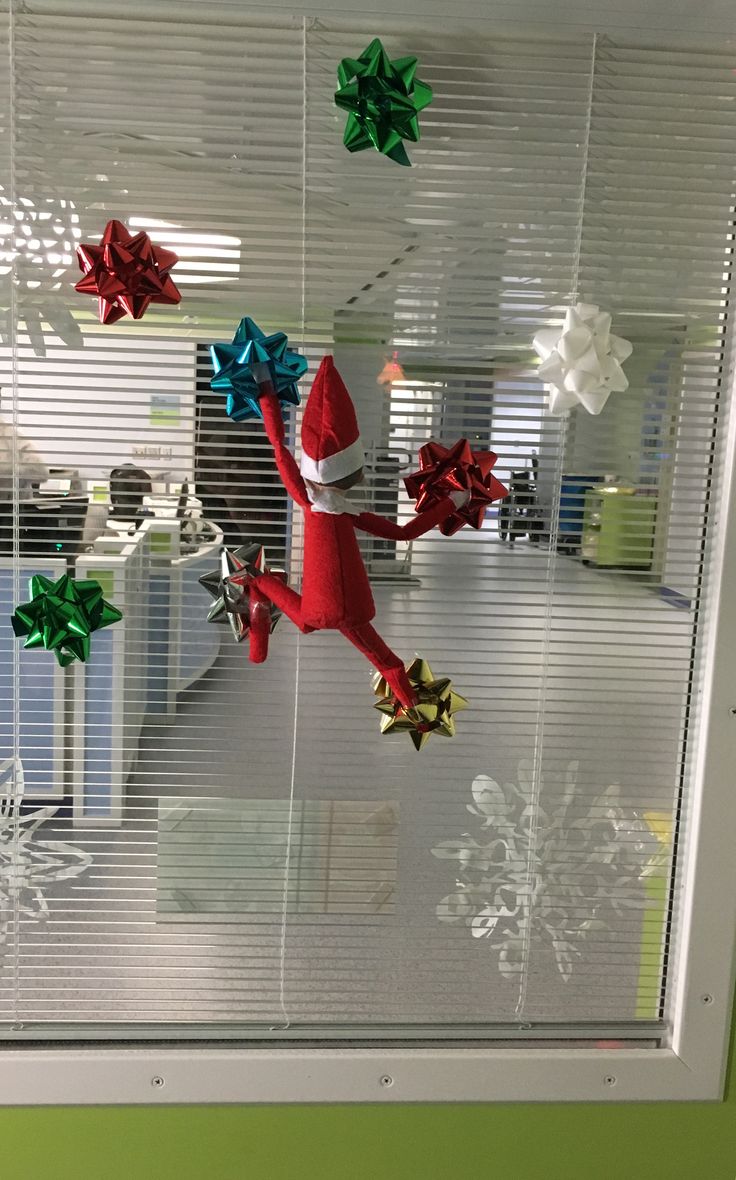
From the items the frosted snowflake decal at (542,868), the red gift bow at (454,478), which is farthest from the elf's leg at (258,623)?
the frosted snowflake decal at (542,868)

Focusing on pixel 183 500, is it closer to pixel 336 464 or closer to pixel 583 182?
pixel 336 464

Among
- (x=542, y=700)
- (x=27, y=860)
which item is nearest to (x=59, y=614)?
(x=27, y=860)

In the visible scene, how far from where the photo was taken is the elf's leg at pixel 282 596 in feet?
3.22

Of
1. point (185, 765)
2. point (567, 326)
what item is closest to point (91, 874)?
point (185, 765)

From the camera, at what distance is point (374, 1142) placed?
44.9 inches

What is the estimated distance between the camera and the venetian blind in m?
1.03

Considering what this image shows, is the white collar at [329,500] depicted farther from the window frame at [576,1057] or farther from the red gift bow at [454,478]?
the window frame at [576,1057]

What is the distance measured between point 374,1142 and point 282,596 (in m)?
0.73

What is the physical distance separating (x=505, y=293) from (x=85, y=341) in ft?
1.65

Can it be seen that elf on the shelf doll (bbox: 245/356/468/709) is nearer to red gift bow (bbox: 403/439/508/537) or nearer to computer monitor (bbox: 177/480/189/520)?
red gift bow (bbox: 403/439/508/537)

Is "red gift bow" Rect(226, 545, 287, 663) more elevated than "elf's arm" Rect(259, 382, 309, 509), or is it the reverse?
"elf's arm" Rect(259, 382, 309, 509)

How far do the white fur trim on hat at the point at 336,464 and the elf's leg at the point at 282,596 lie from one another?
0.47ft

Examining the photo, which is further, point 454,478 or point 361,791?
point 361,791

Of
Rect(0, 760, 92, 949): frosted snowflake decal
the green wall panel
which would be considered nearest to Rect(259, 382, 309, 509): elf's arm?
Rect(0, 760, 92, 949): frosted snowflake decal
